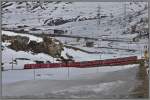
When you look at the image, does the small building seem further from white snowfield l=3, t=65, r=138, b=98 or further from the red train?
white snowfield l=3, t=65, r=138, b=98

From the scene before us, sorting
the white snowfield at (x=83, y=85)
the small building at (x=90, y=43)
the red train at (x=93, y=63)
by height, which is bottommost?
the white snowfield at (x=83, y=85)

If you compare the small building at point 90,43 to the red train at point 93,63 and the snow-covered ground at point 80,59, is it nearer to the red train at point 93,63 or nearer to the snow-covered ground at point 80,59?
the snow-covered ground at point 80,59

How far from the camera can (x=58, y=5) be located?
10516 mm

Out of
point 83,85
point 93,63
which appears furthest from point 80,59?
point 83,85

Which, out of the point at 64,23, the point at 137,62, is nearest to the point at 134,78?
the point at 137,62

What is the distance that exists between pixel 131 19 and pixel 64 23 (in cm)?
85

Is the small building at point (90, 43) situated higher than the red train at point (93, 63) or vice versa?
the small building at point (90, 43)

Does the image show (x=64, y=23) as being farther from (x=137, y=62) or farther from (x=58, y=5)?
(x=137, y=62)

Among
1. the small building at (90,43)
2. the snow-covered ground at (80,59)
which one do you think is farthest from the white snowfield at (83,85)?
the small building at (90,43)

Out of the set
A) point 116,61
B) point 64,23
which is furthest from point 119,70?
point 64,23

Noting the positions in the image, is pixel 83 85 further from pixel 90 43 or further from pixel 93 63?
pixel 90 43

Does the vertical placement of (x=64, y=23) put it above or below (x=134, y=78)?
above

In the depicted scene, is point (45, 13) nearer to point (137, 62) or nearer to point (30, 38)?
point (30, 38)

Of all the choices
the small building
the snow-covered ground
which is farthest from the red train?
the small building
